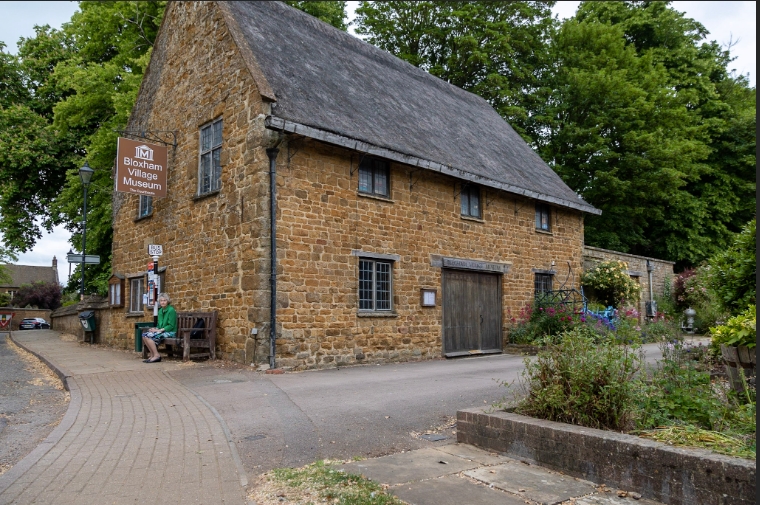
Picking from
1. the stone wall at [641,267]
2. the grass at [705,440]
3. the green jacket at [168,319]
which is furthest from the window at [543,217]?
the grass at [705,440]

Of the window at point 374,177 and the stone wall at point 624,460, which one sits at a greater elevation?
the window at point 374,177

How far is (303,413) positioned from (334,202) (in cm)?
598

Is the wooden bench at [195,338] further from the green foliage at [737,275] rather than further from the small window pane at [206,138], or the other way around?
the green foliage at [737,275]

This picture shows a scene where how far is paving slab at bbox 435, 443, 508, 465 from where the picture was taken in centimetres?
518

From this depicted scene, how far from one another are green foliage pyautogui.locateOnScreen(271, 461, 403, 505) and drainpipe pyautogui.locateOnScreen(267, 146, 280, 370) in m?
6.15

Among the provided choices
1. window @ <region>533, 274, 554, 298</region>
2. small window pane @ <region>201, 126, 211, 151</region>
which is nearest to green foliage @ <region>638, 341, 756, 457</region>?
small window pane @ <region>201, 126, 211, 151</region>

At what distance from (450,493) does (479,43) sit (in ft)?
86.9

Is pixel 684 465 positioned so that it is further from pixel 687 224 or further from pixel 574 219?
pixel 687 224

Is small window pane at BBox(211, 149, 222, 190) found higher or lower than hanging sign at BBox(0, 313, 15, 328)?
higher

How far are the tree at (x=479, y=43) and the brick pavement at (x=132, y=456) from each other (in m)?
22.5

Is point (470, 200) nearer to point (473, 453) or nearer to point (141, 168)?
point (141, 168)

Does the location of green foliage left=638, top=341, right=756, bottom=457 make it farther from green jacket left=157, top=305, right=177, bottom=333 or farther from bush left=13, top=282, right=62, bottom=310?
bush left=13, top=282, right=62, bottom=310

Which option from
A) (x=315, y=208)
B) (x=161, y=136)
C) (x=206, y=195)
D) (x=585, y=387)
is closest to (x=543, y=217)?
(x=315, y=208)

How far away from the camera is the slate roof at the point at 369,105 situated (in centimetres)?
1230
